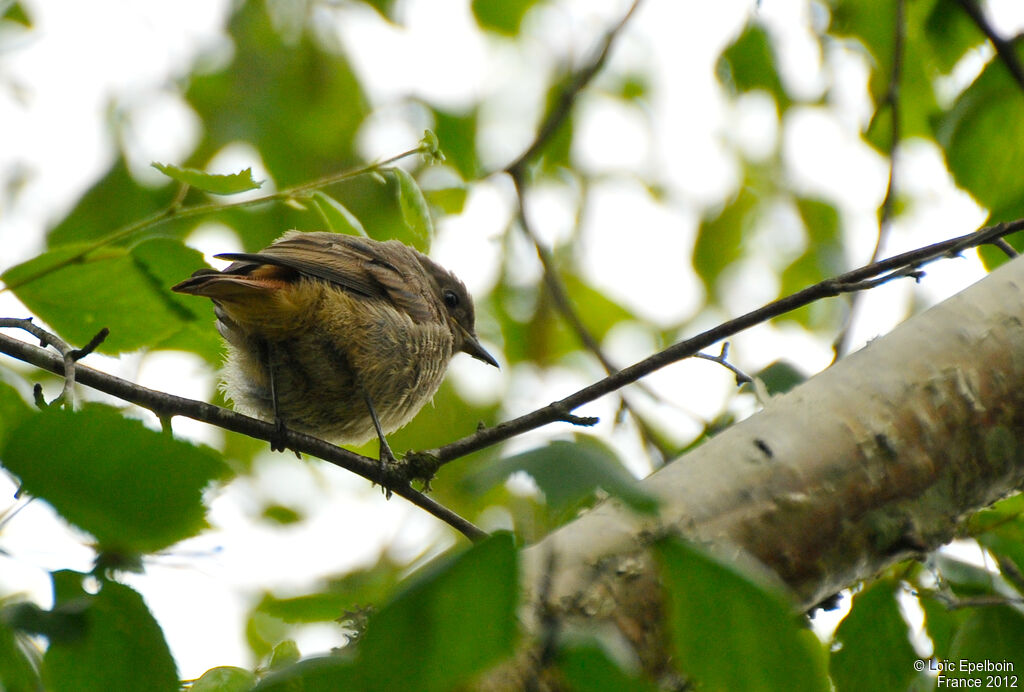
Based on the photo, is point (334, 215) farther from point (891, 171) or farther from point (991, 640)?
point (891, 171)

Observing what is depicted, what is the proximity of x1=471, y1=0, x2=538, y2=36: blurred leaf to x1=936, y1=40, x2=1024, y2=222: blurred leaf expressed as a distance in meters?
2.40

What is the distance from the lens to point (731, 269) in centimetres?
619

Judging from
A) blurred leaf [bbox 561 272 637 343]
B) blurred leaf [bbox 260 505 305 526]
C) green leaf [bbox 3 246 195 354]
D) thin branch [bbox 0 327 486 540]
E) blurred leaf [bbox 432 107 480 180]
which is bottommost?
thin branch [bbox 0 327 486 540]

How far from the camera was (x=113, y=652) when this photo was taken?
49.5 inches

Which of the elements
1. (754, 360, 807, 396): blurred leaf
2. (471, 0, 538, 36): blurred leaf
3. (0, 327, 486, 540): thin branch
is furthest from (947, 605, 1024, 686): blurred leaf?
(471, 0, 538, 36): blurred leaf

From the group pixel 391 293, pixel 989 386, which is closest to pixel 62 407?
pixel 989 386

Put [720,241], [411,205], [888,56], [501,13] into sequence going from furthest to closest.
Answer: [720,241]
[501,13]
[888,56]
[411,205]

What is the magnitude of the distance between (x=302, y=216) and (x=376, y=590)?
1214 millimetres

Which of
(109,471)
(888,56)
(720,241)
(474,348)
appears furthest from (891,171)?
(109,471)

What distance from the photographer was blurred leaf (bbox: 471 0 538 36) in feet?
15.5

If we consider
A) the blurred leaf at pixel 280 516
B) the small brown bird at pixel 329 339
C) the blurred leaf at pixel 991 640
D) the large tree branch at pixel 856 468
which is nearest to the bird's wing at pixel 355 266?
the small brown bird at pixel 329 339

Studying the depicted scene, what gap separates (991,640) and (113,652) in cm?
163

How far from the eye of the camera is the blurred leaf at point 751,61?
4137 mm

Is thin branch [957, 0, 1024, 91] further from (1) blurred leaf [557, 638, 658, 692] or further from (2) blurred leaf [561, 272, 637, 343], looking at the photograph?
(2) blurred leaf [561, 272, 637, 343]
